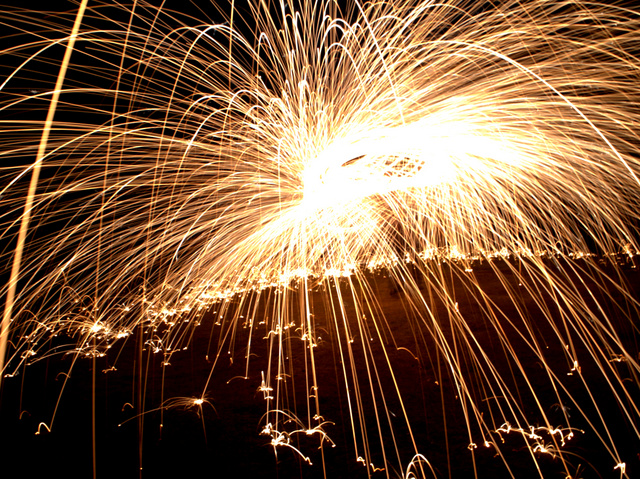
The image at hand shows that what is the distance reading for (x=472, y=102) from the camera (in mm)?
5348

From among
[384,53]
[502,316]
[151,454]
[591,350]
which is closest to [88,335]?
[151,454]

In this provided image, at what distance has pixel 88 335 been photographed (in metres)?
6.86

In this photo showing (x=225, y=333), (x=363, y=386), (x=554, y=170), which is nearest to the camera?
(x=363, y=386)

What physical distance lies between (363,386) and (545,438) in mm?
1877

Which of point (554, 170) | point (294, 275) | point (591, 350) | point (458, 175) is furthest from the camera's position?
point (294, 275)

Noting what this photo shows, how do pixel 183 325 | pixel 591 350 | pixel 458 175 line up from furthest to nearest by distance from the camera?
pixel 183 325
pixel 458 175
pixel 591 350

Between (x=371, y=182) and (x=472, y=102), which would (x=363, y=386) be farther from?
(x=472, y=102)

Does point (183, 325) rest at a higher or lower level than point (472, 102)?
lower

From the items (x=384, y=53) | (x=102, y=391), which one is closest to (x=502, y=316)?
(x=384, y=53)

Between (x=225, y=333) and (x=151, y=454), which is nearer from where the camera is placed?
(x=151, y=454)

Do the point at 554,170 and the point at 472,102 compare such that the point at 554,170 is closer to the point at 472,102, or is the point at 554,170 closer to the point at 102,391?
the point at 472,102

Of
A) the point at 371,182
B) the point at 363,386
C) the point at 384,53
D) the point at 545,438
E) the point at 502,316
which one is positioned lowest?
the point at 545,438

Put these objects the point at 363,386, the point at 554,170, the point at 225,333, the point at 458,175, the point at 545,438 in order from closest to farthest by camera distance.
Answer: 1. the point at 545,438
2. the point at 363,386
3. the point at 554,170
4. the point at 458,175
5. the point at 225,333

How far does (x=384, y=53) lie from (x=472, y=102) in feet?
4.54
